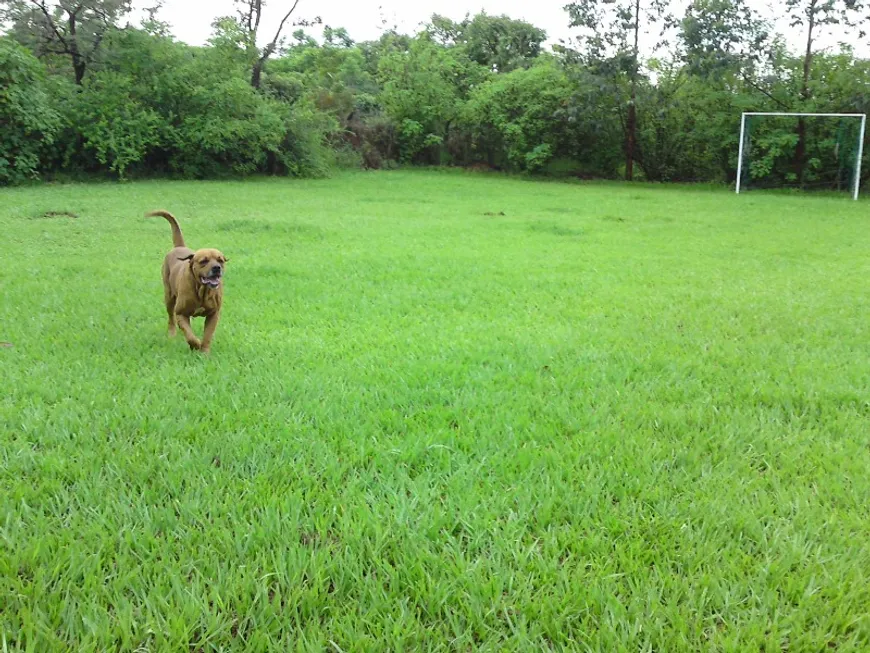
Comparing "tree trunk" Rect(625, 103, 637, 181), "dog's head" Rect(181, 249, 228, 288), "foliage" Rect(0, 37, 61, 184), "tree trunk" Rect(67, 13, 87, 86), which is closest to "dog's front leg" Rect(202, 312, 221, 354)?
"dog's head" Rect(181, 249, 228, 288)

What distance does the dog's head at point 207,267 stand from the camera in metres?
3.38

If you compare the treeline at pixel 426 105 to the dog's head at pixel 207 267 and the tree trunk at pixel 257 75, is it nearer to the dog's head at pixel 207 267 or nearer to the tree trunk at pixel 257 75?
the tree trunk at pixel 257 75

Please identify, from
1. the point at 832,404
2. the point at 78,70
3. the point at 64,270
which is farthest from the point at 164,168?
the point at 832,404

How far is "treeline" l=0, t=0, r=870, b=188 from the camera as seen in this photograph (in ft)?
57.0

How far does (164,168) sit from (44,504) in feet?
62.7

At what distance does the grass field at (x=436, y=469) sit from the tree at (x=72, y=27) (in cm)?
1785

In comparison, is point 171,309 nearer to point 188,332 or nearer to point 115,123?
point 188,332

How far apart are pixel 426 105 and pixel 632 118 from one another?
8.93m

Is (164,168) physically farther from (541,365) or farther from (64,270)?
(541,365)

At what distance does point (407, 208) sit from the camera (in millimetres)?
12773

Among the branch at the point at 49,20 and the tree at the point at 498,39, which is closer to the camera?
the branch at the point at 49,20

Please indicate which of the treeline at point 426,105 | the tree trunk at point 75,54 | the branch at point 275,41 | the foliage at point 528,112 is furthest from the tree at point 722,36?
the tree trunk at point 75,54

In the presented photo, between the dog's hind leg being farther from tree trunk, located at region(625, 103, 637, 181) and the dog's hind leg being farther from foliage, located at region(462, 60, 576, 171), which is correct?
tree trunk, located at region(625, 103, 637, 181)

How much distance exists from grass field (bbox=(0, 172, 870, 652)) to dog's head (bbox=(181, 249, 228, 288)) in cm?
46
